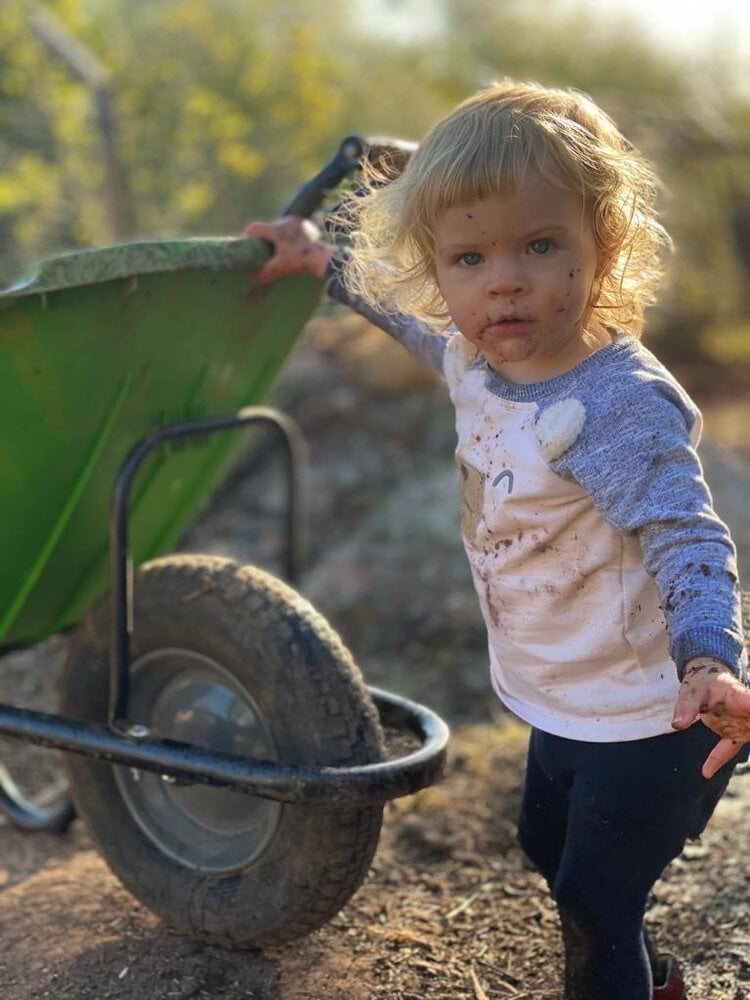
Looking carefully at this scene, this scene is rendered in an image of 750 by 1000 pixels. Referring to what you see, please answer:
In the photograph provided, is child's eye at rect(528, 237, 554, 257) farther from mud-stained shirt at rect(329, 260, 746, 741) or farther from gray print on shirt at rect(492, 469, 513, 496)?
gray print on shirt at rect(492, 469, 513, 496)

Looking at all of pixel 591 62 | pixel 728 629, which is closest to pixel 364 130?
pixel 591 62

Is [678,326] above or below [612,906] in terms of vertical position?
below

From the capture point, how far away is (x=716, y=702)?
157 cm

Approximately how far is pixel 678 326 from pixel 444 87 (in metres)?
3.68

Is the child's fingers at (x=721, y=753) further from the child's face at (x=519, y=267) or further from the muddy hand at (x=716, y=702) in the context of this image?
the child's face at (x=519, y=267)

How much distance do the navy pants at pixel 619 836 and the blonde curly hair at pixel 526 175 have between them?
642mm

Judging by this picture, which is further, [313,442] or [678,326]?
[678,326]

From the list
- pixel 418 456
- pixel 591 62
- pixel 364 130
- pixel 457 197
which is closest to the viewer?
pixel 457 197

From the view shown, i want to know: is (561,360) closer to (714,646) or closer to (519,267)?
(519,267)

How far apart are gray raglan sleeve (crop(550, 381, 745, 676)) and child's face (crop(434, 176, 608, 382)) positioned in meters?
0.13

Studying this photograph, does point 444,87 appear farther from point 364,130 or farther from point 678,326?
point 678,326

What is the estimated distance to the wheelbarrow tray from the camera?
7.46 ft

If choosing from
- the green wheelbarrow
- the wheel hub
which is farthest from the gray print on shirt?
the wheel hub

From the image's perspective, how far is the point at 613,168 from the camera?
6.02ft
